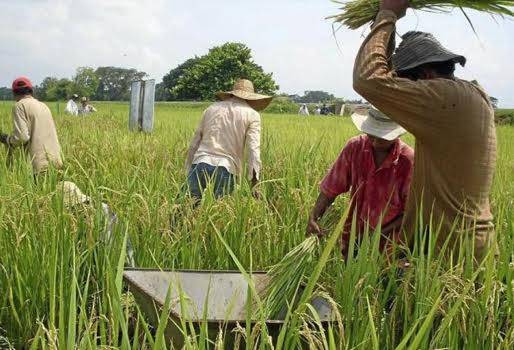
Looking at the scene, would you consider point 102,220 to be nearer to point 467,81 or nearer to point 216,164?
point 467,81

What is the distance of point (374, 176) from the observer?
2.65 metres

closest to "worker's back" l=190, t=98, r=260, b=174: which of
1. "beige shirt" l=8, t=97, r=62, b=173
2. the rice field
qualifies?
the rice field

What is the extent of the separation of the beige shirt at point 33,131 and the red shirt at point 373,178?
2.89 meters

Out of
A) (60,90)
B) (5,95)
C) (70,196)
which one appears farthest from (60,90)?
(70,196)

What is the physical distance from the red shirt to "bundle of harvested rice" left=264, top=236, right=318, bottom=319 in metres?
0.52

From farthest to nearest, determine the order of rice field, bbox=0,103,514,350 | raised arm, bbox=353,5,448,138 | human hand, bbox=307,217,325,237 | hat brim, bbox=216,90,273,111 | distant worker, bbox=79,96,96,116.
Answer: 1. distant worker, bbox=79,96,96,116
2. hat brim, bbox=216,90,273,111
3. human hand, bbox=307,217,325,237
4. raised arm, bbox=353,5,448,138
5. rice field, bbox=0,103,514,350

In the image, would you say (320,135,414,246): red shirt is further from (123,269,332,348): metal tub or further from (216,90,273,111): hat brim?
(216,90,273,111): hat brim

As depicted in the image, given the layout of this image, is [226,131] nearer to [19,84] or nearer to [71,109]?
[19,84]

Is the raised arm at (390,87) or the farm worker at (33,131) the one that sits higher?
the raised arm at (390,87)

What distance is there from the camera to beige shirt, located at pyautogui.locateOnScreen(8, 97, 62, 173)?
4.98m

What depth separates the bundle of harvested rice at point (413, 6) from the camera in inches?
82.4

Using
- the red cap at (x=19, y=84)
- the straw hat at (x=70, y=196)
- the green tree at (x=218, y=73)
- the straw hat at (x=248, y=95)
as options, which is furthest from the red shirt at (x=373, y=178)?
the green tree at (x=218, y=73)

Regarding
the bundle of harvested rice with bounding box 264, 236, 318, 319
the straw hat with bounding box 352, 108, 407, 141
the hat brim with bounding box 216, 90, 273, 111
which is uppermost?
the hat brim with bounding box 216, 90, 273, 111

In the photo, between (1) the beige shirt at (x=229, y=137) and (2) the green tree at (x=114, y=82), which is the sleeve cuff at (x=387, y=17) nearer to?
(1) the beige shirt at (x=229, y=137)
